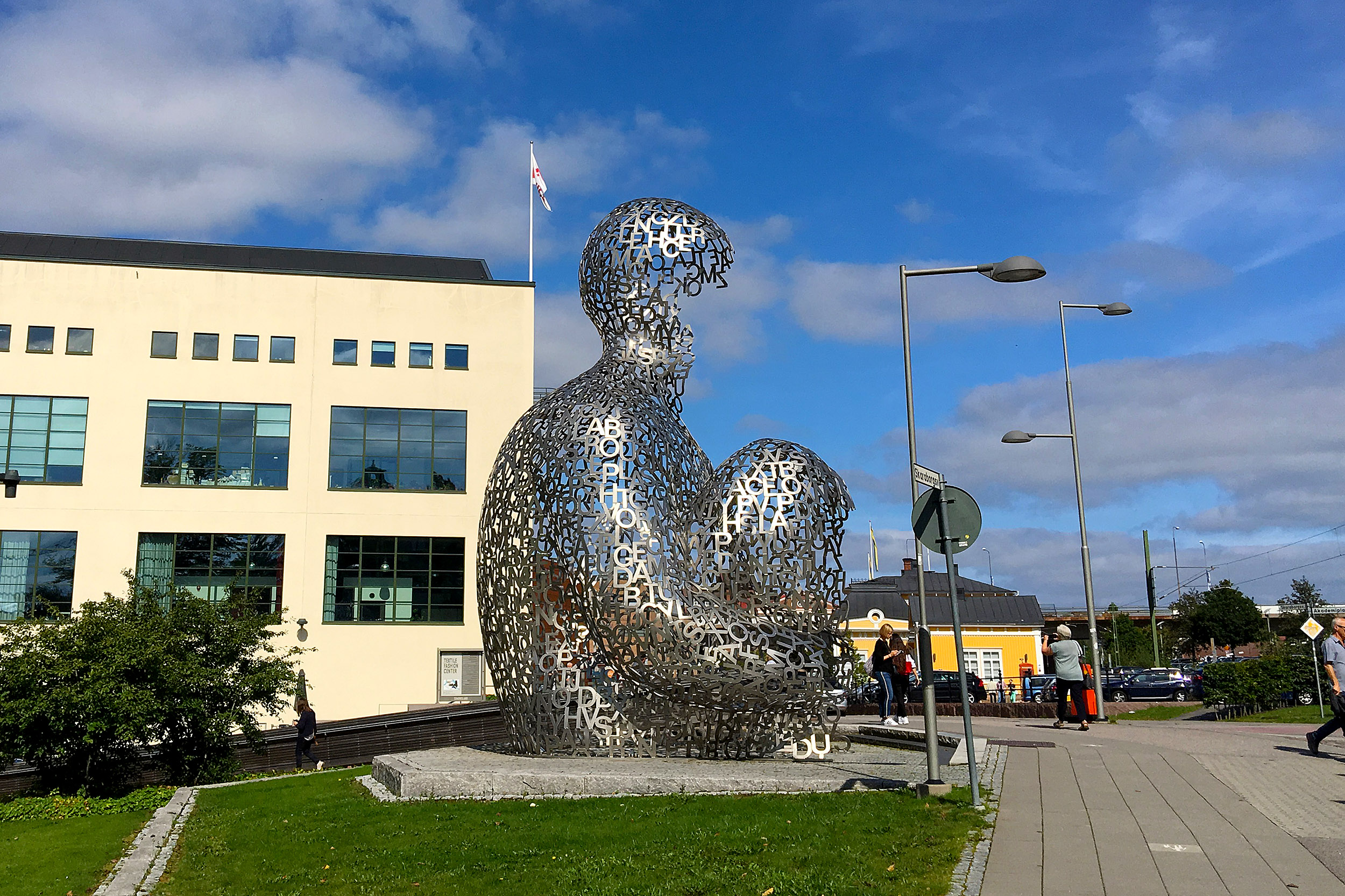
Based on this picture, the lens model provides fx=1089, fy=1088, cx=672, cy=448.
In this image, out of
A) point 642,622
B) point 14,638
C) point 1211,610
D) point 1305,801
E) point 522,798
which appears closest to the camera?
point 1305,801

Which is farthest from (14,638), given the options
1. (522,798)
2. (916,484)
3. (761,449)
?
(916,484)

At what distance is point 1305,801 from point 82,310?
33.1 m

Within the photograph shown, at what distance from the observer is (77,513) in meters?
31.0

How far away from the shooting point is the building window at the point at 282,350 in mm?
32906

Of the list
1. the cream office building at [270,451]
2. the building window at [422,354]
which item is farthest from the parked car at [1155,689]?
the building window at [422,354]

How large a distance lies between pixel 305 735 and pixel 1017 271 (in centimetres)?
1403

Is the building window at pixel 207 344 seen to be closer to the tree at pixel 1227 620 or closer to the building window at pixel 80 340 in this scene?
the building window at pixel 80 340

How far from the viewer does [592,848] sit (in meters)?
7.82

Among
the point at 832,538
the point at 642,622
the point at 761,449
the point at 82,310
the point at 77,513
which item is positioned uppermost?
the point at 82,310

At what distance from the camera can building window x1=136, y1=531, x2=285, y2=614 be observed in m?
31.2

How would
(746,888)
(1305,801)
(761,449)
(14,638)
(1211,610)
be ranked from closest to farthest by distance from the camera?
(746,888) → (1305,801) → (761,449) → (14,638) → (1211,610)

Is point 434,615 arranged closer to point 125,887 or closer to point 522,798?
point 522,798

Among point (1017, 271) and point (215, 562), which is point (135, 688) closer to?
point (1017, 271)

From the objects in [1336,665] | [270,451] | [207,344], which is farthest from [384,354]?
[1336,665]
